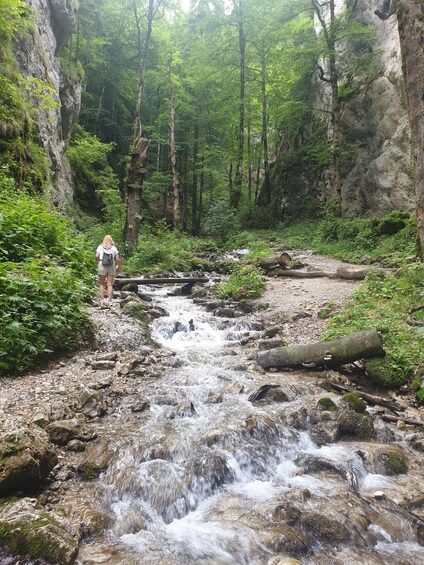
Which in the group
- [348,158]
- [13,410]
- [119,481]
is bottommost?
[119,481]

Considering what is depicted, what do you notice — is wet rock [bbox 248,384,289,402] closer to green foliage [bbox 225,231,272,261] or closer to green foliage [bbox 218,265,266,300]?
green foliage [bbox 218,265,266,300]

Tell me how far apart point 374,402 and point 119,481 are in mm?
3848

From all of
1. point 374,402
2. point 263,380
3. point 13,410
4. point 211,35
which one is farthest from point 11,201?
point 211,35

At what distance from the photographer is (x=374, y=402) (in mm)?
5219

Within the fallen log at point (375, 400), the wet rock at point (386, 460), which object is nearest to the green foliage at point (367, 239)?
the fallen log at point (375, 400)

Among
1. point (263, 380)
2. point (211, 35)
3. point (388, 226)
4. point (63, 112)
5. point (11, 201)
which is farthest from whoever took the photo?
point (211, 35)

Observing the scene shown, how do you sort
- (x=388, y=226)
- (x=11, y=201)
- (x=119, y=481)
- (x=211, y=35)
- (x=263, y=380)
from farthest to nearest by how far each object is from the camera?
(x=211, y=35)
(x=388, y=226)
(x=11, y=201)
(x=263, y=380)
(x=119, y=481)

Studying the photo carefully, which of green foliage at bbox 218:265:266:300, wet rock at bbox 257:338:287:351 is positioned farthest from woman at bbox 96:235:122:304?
wet rock at bbox 257:338:287:351

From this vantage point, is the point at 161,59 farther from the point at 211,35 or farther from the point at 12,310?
the point at 12,310

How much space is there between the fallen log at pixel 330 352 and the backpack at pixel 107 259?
4.63m

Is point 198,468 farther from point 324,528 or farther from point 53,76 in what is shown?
point 53,76

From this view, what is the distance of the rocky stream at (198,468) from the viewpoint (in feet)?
9.07

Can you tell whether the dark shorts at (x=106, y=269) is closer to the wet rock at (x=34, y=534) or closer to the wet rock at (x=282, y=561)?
the wet rock at (x=34, y=534)

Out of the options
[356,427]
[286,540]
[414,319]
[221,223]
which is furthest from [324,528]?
[221,223]
